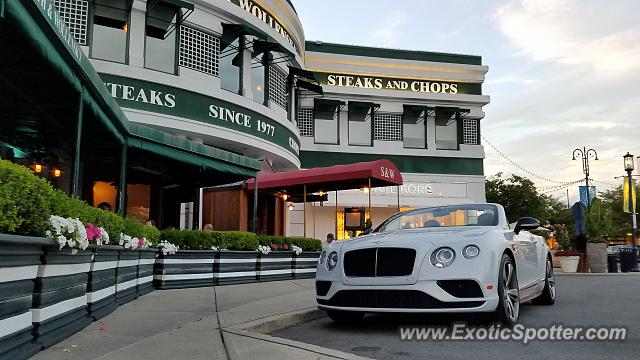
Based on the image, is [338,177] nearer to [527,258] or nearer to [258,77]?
[258,77]

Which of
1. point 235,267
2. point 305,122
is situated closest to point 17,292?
point 235,267

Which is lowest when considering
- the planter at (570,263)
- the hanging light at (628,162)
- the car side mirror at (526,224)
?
the planter at (570,263)

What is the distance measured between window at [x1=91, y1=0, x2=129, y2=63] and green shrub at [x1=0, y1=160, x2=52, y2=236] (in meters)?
15.6

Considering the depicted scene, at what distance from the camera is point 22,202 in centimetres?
377

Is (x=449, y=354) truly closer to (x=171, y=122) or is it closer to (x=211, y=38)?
(x=171, y=122)

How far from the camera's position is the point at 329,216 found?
35875 millimetres

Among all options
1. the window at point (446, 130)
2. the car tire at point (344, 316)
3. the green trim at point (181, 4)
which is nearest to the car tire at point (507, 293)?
the car tire at point (344, 316)

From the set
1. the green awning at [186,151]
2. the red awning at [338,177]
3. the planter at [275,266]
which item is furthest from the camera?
the red awning at [338,177]

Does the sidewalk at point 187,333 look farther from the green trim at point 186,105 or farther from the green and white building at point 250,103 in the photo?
the green trim at point 186,105

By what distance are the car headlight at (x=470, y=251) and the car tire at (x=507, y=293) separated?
38 centimetres

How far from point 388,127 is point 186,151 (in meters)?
25.4

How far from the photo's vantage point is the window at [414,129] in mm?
36625

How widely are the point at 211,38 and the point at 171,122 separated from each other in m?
4.41

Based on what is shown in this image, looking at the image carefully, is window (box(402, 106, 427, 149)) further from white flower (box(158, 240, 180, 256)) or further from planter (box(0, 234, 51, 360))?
planter (box(0, 234, 51, 360))
